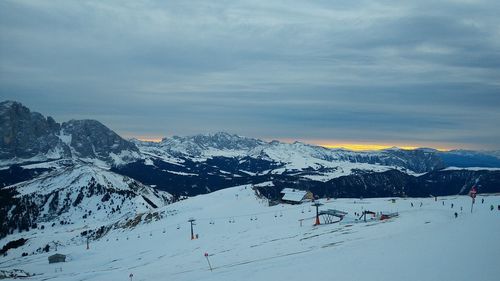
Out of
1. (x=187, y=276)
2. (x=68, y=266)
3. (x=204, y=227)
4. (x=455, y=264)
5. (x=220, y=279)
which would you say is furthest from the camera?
(x=204, y=227)

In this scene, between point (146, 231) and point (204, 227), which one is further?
point (146, 231)

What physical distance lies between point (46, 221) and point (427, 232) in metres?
196

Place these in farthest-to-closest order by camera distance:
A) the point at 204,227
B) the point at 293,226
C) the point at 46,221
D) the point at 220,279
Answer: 1. the point at 46,221
2. the point at 204,227
3. the point at 293,226
4. the point at 220,279

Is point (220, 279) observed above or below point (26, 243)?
above

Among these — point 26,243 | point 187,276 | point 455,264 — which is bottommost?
point 26,243

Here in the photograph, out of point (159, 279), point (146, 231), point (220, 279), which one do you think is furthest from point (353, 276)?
point (146, 231)

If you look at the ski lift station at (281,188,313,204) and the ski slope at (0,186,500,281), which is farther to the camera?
the ski lift station at (281,188,313,204)

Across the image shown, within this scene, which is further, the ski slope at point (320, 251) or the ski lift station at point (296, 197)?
the ski lift station at point (296, 197)

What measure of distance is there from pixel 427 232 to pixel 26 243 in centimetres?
14235

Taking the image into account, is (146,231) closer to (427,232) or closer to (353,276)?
(427,232)

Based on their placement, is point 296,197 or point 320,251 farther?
point 296,197

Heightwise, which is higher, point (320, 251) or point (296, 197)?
point (320, 251)

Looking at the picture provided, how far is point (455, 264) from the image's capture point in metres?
23.0

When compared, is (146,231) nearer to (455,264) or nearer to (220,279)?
(220,279)
